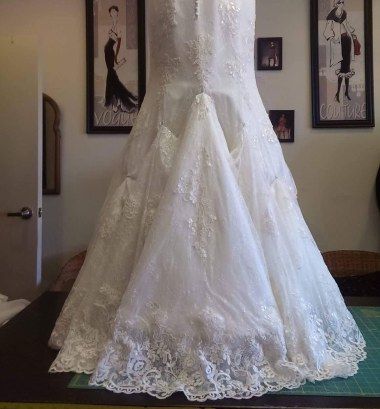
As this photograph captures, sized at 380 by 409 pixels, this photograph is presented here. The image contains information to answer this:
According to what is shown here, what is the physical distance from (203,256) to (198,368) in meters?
0.20

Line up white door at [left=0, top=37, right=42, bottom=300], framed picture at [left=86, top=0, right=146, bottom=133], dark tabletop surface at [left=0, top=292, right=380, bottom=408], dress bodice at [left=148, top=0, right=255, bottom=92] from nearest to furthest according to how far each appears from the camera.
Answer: dark tabletop surface at [left=0, top=292, right=380, bottom=408]
dress bodice at [left=148, top=0, right=255, bottom=92]
white door at [left=0, top=37, right=42, bottom=300]
framed picture at [left=86, top=0, right=146, bottom=133]

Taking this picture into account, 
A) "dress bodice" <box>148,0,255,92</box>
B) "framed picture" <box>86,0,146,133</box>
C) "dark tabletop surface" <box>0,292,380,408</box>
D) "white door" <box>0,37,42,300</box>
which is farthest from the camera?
"framed picture" <box>86,0,146,133</box>

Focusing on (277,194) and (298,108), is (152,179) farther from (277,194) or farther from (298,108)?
(298,108)

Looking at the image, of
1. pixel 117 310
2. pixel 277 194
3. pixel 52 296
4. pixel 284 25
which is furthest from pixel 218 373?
pixel 284 25

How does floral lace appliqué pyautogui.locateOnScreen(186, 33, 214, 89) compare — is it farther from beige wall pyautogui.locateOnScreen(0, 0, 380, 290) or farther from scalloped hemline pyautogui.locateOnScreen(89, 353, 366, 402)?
beige wall pyautogui.locateOnScreen(0, 0, 380, 290)

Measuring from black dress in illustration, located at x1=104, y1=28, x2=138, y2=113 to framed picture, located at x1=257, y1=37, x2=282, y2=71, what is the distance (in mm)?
614

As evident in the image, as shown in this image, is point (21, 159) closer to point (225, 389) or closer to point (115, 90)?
point (115, 90)

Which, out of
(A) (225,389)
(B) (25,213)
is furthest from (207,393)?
(B) (25,213)

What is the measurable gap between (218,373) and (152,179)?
41cm

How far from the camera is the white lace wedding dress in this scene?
28.7 inches

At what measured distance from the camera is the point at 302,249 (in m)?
0.88

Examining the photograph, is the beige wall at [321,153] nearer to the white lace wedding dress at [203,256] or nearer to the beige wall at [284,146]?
the beige wall at [284,146]

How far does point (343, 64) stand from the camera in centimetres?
192
